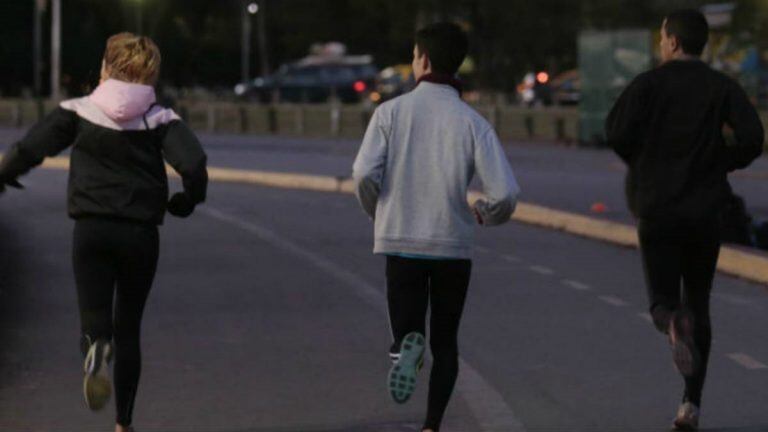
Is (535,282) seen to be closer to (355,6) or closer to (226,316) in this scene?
(226,316)

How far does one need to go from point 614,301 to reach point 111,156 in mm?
6854

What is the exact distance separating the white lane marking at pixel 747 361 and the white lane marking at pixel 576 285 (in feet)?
12.6

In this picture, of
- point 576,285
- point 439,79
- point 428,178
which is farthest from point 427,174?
point 576,285

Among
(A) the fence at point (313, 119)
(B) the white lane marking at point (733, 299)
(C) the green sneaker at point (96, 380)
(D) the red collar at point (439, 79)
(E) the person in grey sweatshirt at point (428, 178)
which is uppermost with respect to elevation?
(D) the red collar at point (439, 79)

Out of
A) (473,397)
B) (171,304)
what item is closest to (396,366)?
(473,397)

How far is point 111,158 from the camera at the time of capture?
25.7 ft

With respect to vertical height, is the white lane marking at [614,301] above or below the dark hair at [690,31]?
below

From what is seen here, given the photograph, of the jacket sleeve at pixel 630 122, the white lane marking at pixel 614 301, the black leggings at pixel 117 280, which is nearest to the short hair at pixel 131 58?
the black leggings at pixel 117 280

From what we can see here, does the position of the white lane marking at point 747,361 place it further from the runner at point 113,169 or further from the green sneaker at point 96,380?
the green sneaker at point 96,380

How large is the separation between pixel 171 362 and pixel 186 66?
95.6 metres

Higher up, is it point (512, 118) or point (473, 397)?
point (473, 397)

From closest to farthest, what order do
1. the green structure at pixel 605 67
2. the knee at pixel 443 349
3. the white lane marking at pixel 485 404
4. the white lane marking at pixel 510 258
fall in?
the knee at pixel 443 349 < the white lane marking at pixel 485 404 < the white lane marking at pixel 510 258 < the green structure at pixel 605 67

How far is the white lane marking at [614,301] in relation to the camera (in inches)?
550

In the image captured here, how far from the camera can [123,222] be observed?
7.85 m
